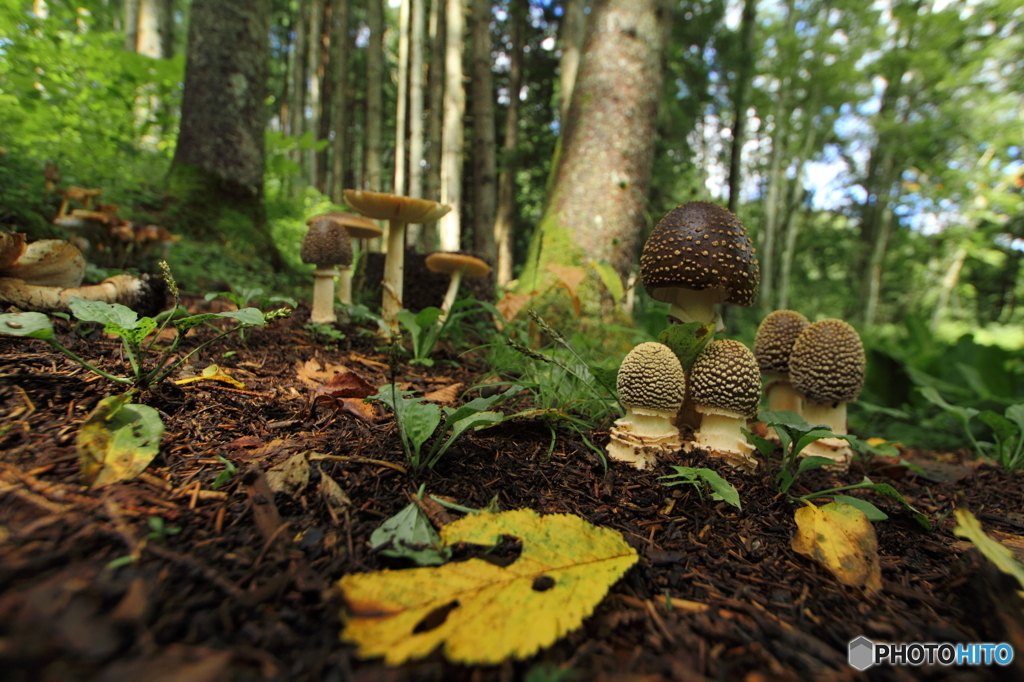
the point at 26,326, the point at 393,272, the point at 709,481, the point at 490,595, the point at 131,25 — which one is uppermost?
the point at 131,25

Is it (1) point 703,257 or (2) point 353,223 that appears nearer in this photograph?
(1) point 703,257

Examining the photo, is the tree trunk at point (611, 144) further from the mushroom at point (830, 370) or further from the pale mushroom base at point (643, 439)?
the pale mushroom base at point (643, 439)

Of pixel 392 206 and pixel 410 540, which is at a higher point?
pixel 392 206

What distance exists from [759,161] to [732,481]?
86.2 ft

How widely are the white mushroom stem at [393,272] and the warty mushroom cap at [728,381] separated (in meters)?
2.25

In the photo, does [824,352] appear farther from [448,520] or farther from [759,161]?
[759,161]

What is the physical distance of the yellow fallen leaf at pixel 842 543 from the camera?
1290 millimetres

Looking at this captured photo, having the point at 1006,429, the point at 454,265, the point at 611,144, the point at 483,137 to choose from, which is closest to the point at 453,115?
the point at 483,137

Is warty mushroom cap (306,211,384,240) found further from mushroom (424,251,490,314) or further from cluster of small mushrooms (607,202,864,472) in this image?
cluster of small mushrooms (607,202,864,472)

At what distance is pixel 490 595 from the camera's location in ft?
3.41

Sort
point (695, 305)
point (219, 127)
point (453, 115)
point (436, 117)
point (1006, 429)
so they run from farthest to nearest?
point (436, 117) < point (453, 115) < point (219, 127) < point (1006, 429) < point (695, 305)

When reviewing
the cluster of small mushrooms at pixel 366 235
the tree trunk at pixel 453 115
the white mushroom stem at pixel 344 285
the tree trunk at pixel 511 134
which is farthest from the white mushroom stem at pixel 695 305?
the tree trunk at pixel 511 134

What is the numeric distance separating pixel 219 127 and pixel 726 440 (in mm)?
5190

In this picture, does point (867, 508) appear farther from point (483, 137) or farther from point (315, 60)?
Result: point (315, 60)
